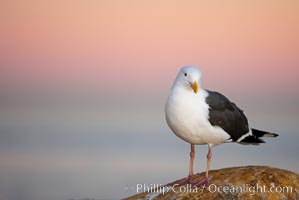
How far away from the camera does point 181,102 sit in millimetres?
7930

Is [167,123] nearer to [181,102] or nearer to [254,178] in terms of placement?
[181,102]

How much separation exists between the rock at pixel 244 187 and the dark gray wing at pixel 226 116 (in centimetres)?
77

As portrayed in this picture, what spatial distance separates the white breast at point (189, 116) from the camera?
789 centimetres

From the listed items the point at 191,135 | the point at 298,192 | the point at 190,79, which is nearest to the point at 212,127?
the point at 191,135

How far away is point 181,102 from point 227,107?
3.87ft

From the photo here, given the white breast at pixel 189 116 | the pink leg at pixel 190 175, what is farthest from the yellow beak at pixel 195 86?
the pink leg at pixel 190 175

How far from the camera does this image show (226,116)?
28.2 ft

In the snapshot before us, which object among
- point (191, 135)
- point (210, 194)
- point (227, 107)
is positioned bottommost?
point (210, 194)

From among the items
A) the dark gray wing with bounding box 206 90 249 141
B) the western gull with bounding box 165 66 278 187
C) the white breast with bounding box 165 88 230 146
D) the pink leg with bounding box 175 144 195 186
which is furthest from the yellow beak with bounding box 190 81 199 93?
the pink leg with bounding box 175 144 195 186

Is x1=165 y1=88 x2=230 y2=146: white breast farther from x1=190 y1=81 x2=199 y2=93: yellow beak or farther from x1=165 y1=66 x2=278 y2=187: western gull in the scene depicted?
x1=190 y1=81 x2=199 y2=93: yellow beak

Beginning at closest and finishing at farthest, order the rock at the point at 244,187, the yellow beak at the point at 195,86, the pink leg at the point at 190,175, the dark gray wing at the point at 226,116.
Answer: the rock at the point at 244,187
the yellow beak at the point at 195,86
the dark gray wing at the point at 226,116
the pink leg at the point at 190,175

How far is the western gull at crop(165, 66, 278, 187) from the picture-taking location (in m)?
7.91

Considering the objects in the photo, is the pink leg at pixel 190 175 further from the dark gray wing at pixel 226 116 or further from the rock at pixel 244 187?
the dark gray wing at pixel 226 116

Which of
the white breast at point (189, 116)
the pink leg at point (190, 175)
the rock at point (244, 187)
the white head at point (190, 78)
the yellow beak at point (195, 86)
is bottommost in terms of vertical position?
the rock at point (244, 187)
